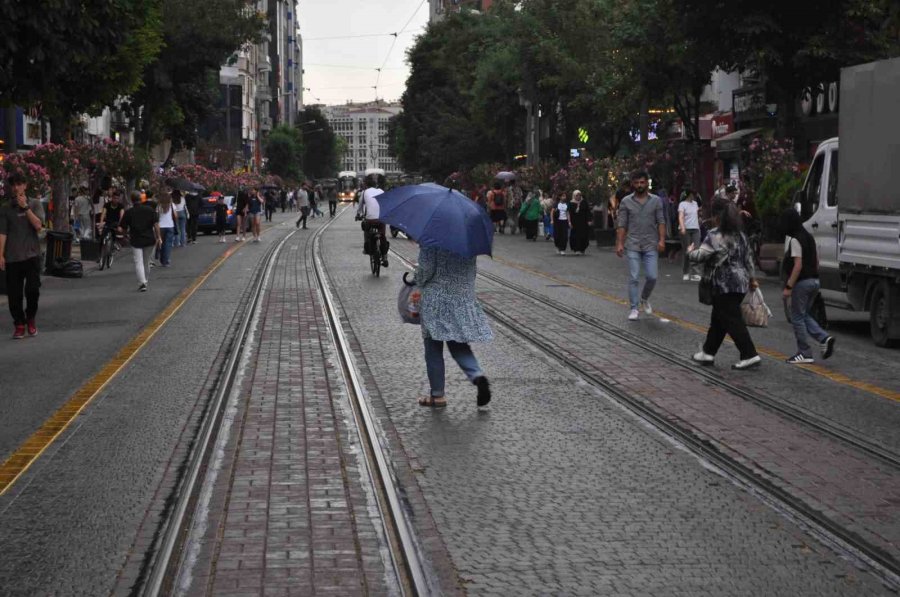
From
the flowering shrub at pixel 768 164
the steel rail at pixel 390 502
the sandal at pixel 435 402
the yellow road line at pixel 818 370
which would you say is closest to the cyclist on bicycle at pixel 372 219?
the yellow road line at pixel 818 370

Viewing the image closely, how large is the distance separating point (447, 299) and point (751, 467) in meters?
2.89

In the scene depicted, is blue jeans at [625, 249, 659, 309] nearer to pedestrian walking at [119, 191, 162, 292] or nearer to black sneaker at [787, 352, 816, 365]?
black sneaker at [787, 352, 816, 365]

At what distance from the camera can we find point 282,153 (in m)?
136

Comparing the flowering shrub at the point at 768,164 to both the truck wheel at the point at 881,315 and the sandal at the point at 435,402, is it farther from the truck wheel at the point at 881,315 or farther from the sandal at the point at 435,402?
the sandal at the point at 435,402

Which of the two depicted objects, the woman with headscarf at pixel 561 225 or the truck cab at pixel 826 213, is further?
the woman with headscarf at pixel 561 225

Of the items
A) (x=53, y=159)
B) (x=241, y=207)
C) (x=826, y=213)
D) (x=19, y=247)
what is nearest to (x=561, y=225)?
(x=241, y=207)

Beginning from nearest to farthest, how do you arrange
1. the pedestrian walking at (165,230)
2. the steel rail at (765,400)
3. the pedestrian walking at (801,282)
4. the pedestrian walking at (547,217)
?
the steel rail at (765,400), the pedestrian walking at (801,282), the pedestrian walking at (165,230), the pedestrian walking at (547,217)

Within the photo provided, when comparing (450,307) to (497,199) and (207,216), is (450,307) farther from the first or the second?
(207,216)

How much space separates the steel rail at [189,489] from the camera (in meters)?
5.90

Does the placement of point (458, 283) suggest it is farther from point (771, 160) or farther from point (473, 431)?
point (771, 160)

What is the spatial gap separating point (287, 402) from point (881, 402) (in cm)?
444

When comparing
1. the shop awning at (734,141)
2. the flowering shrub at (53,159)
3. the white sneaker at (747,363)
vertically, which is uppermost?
the shop awning at (734,141)

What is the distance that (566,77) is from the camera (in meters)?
51.8

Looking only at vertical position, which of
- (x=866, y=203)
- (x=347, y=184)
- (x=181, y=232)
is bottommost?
(x=347, y=184)
